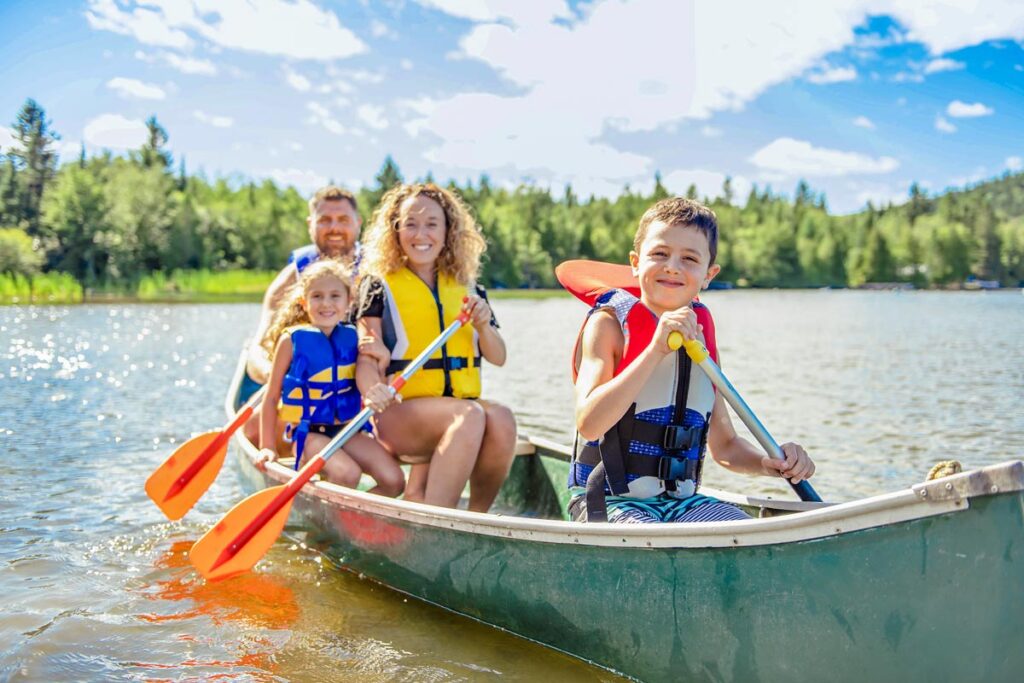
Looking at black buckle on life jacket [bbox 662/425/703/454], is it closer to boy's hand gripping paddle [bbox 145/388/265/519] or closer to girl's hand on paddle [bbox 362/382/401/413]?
girl's hand on paddle [bbox 362/382/401/413]

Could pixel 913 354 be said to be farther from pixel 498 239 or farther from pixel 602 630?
pixel 498 239

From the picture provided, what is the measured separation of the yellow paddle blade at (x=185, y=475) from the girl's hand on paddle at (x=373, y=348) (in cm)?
134

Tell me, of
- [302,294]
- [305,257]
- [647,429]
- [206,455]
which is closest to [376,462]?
[302,294]

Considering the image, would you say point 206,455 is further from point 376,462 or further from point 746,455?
point 746,455

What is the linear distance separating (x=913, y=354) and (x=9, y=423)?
48.5 ft

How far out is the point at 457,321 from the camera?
392 centimetres

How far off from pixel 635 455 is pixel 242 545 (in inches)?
→ 76.4

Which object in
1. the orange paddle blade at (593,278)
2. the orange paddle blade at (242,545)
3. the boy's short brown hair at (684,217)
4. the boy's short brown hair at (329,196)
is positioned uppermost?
the boy's short brown hair at (329,196)

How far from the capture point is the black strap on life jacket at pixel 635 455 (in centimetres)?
285

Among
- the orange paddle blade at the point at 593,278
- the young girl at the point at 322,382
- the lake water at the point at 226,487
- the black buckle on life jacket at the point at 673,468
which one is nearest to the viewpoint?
the black buckle on life jacket at the point at 673,468

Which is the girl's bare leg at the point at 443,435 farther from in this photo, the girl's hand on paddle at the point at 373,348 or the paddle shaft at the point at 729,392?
the paddle shaft at the point at 729,392

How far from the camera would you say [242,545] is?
12.8 ft

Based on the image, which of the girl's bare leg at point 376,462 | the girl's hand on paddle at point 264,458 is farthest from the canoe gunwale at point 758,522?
the girl's hand on paddle at point 264,458

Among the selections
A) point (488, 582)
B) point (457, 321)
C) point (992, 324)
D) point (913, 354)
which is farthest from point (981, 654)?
point (992, 324)
